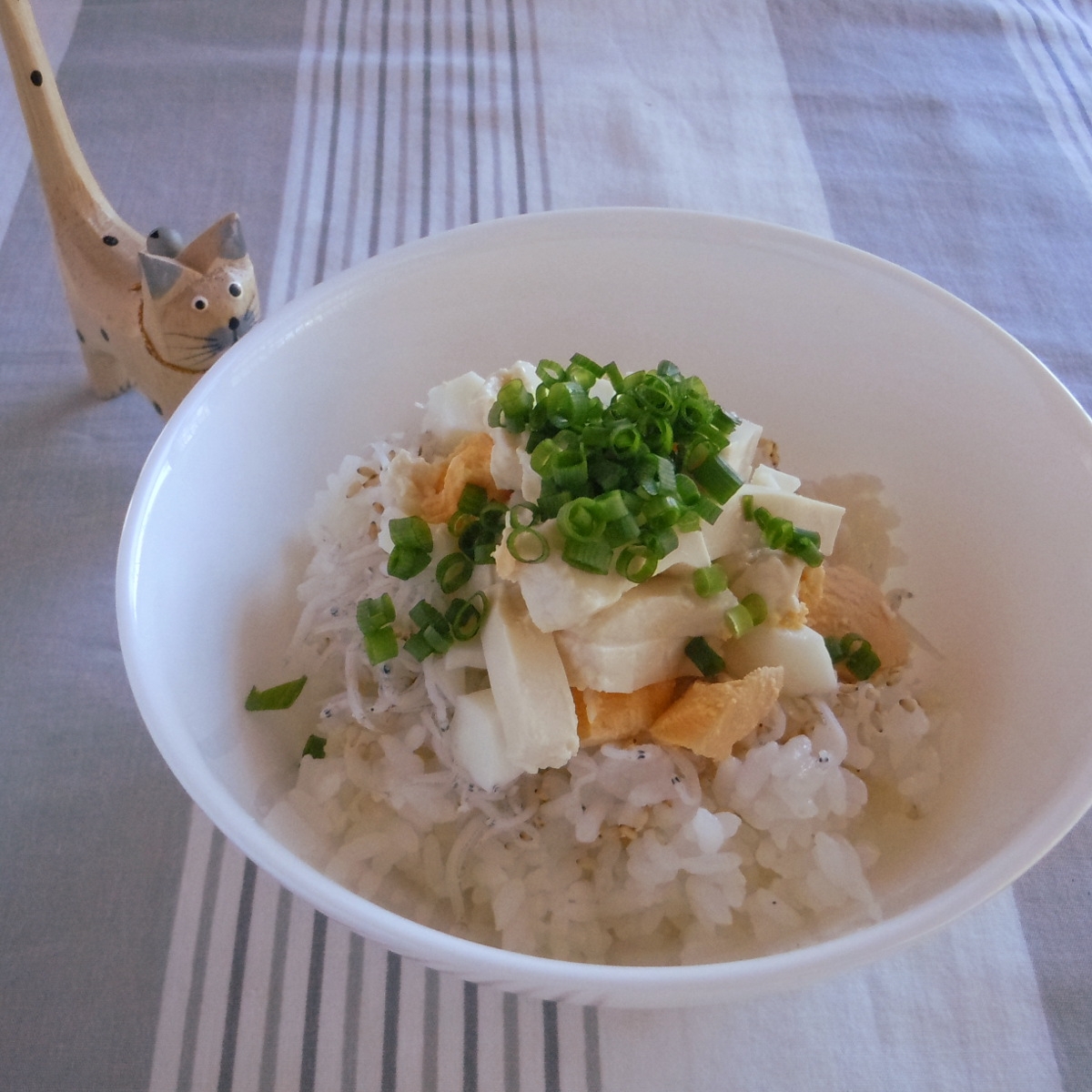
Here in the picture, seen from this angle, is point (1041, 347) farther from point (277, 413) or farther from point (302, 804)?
point (302, 804)

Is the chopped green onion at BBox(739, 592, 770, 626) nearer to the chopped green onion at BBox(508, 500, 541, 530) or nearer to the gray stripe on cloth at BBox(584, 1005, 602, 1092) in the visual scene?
the chopped green onion at BBox(508, 500, 541, 530)

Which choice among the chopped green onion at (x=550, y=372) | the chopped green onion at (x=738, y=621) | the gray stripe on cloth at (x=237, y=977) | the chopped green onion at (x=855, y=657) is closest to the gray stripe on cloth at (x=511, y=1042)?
the gray stripe on cloth at (x=237, y=977)

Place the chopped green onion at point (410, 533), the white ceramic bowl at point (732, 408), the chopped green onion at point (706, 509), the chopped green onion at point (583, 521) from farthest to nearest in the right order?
the chopped green onion at point (410, 533) → the chopped green onion at point (706, 509) → the chopped green onion at point (583, 521) → the white ceramic bowl at point (732, 408)

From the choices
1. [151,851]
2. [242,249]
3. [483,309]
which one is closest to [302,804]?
[151,851]

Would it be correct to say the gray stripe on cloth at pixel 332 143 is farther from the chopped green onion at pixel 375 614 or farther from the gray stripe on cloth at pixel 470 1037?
the gray stripe on cloth at pixel 470 1037

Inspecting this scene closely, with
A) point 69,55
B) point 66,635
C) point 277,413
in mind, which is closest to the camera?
point 277,413

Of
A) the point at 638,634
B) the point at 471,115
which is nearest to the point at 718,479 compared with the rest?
the point at 638,634

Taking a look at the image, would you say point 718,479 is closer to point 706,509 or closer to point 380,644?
point 706,509
